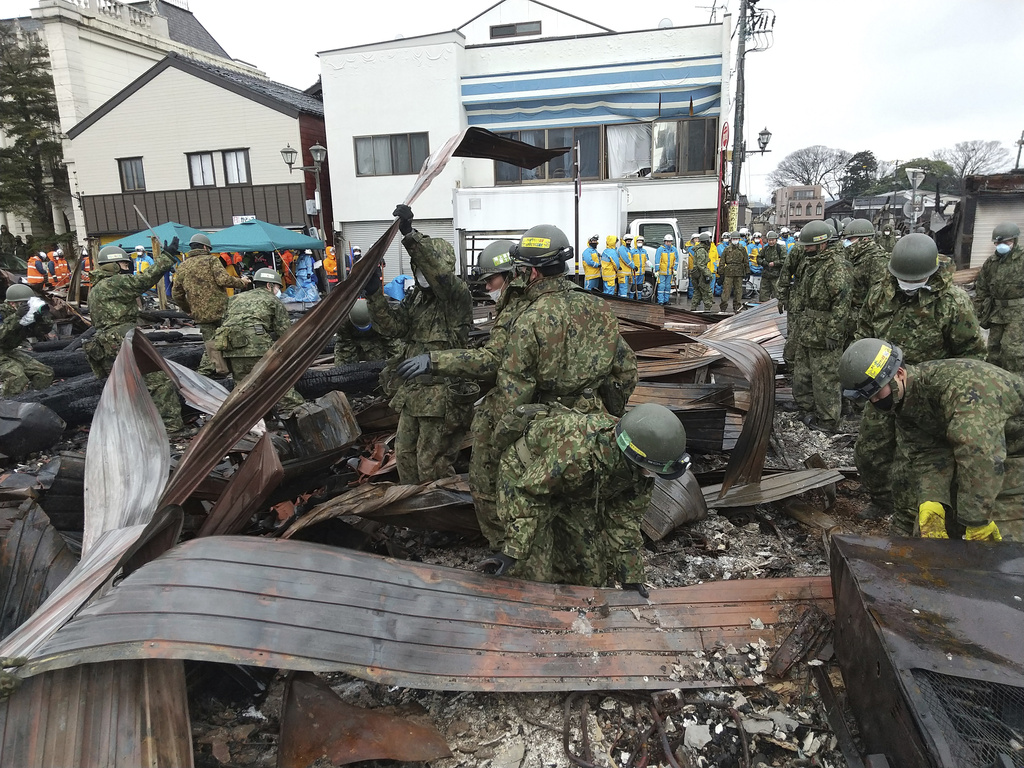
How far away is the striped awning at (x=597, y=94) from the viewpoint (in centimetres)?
1719

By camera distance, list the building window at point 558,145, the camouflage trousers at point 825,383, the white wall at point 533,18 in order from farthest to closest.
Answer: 1. the white wall at point 533,18
2. the building window at point 558,145
3. the camouflage trousers at point 825,383

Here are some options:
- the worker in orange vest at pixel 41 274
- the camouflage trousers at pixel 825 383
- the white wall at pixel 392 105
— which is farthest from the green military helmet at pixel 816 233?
the white wall at pixel 392 105

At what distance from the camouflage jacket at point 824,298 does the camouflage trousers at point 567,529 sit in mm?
3824

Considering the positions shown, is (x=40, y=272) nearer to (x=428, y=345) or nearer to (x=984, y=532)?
(x=428, y=345)

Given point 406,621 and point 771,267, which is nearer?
point 406,621

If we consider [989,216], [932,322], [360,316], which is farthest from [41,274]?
[989,216]

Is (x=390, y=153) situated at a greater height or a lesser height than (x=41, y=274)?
greater

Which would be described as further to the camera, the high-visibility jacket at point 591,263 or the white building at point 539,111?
the white building at point 539,111

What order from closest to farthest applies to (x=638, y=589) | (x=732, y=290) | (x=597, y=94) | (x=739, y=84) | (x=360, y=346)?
1. (x=638, y=589)
2. (x=360, y=346)
3. (x=732, y=290)
4. (x=739, y=84)
5. (x=597, y=94)

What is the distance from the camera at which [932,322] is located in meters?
3.83

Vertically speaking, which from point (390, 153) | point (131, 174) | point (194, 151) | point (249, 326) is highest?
point (194, 151)

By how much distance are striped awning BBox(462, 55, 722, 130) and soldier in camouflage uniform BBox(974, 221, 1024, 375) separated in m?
11.3

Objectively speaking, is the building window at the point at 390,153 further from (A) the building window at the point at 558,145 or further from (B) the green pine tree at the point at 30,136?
(B) the green pine tree at the point at 30,136

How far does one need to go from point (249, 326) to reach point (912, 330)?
5275mm
